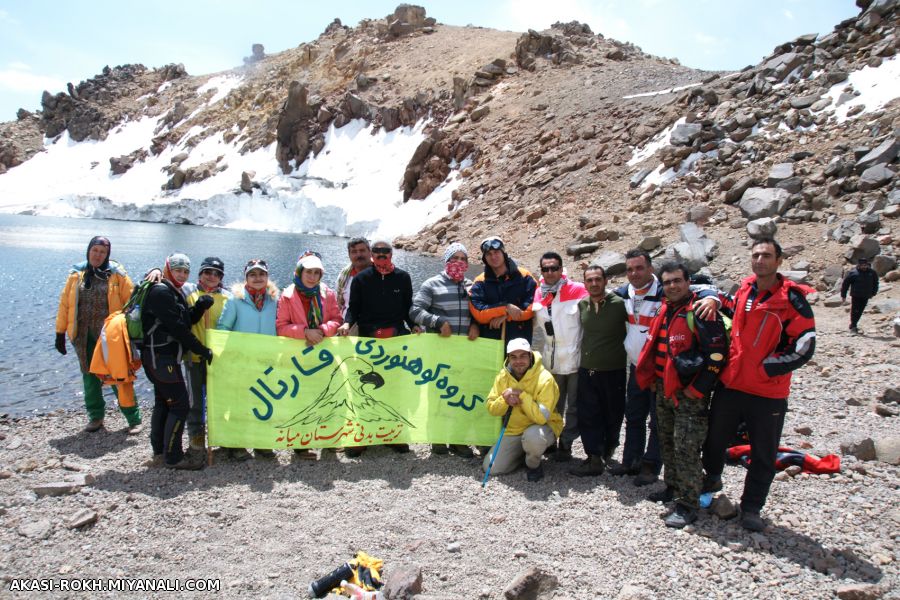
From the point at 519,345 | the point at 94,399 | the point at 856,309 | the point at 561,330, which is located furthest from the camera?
the point at 856,309

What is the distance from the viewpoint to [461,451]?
242 inches

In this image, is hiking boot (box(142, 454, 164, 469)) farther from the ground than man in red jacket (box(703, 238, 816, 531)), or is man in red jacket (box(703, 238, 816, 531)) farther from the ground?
man in red jacket (box(703, 238, 816, 531))

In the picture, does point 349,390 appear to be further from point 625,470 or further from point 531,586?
point 531,586

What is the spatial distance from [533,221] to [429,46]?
1821 inches

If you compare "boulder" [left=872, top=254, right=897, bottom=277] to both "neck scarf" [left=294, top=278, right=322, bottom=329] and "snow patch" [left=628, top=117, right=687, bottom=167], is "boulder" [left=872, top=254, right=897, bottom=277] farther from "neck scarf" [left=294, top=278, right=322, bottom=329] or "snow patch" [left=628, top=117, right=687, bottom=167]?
"snow patch" [left=628, top=117, right=687, bottom=167]

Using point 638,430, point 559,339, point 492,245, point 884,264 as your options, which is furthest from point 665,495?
point 884,264

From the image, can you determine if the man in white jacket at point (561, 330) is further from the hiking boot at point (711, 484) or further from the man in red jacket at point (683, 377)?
the hiking boot at point (711, 484)

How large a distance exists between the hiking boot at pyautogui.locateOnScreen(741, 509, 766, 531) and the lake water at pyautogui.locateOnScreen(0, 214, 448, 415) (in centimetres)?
865

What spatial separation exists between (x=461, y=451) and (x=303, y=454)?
1.67 meters

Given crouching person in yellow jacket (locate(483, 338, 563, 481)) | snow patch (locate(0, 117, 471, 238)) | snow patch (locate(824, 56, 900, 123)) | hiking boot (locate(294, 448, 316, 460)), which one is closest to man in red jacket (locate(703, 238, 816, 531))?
crouching person in yellow jacket (locate(483, 338, 563, 481))

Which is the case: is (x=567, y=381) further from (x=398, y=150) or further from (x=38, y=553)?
(x=398, y=150)

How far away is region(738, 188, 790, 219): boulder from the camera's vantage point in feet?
57.5

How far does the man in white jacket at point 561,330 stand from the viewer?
18.7 ft

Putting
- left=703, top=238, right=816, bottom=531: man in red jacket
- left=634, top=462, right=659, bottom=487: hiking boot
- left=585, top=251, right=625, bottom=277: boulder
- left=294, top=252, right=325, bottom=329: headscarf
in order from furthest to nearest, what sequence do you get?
left=585, top=251, right=625, bottom=277: boulder
left=294, top=252, right=325, bottom=329: headscarf
left=634, top=462, right=659, bottom=487: hiking boot
left=703, top=238, right=816, bottom=531: man in red jacket
